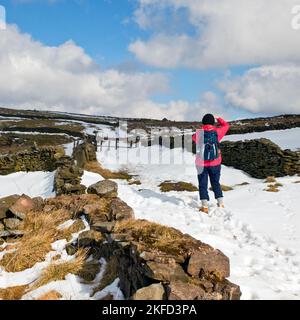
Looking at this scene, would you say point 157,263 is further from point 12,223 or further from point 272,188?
point 272,188

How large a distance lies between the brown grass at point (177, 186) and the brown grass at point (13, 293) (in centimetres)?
1029

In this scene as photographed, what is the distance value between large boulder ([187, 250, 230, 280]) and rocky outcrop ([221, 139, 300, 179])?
527 inches

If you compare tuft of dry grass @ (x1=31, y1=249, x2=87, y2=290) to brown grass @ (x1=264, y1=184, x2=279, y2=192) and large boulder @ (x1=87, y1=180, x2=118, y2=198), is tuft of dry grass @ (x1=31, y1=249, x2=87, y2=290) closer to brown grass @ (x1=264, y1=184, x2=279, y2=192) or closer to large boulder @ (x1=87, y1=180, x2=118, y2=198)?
large boulder @ (x1=87, y1=180, x2=118, y2=198)

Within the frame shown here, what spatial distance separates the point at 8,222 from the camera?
894 centimetres

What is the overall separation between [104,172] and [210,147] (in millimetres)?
12615

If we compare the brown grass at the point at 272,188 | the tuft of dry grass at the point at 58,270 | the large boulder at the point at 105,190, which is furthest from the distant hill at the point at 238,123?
the tuft of dry grass at the point at 58,270

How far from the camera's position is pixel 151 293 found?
4.70 m

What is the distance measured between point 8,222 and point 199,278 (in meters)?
5.55

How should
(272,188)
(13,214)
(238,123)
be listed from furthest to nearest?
(238,123), (272,188), (13,214)

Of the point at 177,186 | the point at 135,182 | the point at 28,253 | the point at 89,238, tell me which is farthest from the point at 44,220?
the point at 135,182

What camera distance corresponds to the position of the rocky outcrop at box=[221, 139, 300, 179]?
17.9 meters

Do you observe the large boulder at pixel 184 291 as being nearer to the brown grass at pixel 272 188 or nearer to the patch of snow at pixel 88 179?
the brown grass at pixel 272 188

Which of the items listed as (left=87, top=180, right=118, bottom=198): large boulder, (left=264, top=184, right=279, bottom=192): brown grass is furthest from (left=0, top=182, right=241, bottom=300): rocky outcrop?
(left=264, top=184, right=279, bottom=192): brown grass
